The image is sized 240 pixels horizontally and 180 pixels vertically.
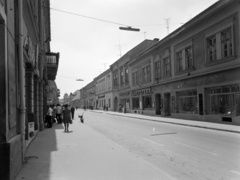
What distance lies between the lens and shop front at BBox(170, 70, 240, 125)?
1534 cm

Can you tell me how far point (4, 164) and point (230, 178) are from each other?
16.6ft

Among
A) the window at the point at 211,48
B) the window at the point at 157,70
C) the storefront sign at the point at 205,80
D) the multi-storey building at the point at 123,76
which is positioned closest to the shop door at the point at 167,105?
the window at the point at 157,70

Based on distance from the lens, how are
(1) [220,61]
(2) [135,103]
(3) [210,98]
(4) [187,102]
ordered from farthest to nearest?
1. (2) [135,103]
2. (4) [187,102]
3. (3) [210,98]
4. (1) [220,61]

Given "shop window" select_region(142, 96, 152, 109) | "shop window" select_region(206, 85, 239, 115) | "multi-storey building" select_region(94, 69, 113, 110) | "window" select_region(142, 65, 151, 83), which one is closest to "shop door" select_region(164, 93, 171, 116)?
"shop window" select_region(142, 96, 152, 109)

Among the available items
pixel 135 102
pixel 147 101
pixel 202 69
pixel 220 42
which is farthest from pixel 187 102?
pixel 135 102

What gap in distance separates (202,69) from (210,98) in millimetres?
2696

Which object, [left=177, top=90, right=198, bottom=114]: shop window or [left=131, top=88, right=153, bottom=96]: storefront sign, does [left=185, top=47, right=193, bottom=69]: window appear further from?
[left=131, top=88, right=153, bottom=96]: storefront sign

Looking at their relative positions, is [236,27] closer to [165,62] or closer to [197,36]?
[197,36]

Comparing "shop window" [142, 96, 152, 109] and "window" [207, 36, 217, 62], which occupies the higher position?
"window" [207, 36, 217, 62]

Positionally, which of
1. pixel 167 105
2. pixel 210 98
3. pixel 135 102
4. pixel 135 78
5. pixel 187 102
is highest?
pixel 135 78

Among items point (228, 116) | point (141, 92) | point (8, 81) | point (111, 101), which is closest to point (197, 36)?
point (228, 116)

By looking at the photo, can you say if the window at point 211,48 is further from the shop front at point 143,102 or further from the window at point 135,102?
the window at point 135,102

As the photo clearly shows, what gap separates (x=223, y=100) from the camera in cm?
1638

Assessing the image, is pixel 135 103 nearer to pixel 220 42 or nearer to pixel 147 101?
pixel 147 101
